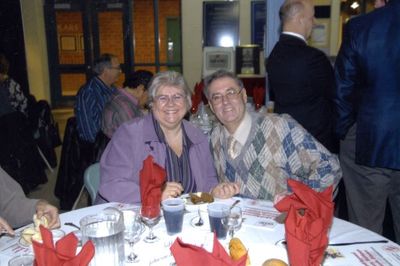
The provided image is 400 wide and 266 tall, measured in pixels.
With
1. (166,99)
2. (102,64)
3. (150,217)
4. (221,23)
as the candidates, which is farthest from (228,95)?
(221,23)

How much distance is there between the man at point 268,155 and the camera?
203cm

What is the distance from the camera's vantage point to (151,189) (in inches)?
58.4

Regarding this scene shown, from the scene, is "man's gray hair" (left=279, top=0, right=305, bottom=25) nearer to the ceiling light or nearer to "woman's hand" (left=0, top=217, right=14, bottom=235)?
"woman's hand" (left=0, top=217, right=14, bottom=235)

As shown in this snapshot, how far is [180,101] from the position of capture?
217 centimetres

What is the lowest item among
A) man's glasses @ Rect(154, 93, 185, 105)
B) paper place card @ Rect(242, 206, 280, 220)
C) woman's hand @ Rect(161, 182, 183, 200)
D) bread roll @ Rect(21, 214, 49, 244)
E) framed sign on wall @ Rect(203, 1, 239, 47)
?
paper place card @ Rect(242, 206, 280, 220)

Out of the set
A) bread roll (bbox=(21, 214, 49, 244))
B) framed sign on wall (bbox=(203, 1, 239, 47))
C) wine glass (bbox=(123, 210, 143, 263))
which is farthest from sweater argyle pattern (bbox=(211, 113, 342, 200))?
framed sign on wall (bbox=(203, 1, 239, 47))

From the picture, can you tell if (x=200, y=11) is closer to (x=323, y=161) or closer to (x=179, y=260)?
(x=323, y=161)

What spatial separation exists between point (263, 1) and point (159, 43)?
2.55 metres

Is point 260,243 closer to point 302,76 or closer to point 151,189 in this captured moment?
point 151,189

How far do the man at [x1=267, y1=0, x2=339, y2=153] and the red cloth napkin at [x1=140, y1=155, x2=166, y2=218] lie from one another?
1514mm

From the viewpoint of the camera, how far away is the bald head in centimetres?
283

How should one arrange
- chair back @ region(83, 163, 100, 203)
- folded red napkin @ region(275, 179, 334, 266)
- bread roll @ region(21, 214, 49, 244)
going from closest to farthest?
folded red napkin @ region(275, 179, 334, 266) → bread roll @ region(21, 214, 49, 244) → chair back @ region(83, 163, 100, 203)

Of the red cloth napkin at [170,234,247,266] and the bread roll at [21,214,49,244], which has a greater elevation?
the red cloth napkin at [170,234,247,266]

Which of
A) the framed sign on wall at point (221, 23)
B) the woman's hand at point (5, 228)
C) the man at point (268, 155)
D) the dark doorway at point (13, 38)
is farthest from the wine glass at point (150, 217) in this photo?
the framed sign on wall at point (221, 23)
